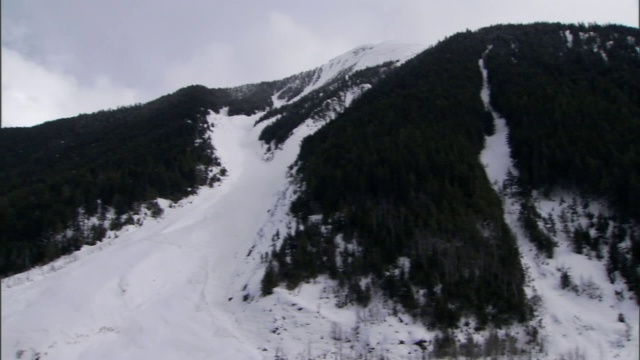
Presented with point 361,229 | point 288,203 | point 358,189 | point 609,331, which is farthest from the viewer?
point 288,203

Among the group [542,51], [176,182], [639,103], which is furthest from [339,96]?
[639,103]

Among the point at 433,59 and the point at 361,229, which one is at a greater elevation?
the point at 433,59

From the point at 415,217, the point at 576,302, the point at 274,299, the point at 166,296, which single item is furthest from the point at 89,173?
the point at 576,302

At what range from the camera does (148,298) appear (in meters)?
24.9

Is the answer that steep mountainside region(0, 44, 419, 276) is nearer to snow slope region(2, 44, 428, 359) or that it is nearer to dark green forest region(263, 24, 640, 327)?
snow slope region(2, 44, 428, 359)

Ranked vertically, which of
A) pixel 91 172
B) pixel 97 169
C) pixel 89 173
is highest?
pixel 97 169

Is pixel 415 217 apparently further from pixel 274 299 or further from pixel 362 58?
pixel 362 58

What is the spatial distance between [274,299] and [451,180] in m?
13.7

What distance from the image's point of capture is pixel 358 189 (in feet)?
101

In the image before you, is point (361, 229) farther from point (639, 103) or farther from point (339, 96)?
point (339, 96)

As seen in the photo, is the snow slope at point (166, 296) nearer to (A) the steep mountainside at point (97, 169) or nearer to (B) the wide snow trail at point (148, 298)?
(B) the wide snow trail at point (148, 298)

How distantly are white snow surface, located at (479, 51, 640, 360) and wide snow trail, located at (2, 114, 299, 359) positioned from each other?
41.6 feet

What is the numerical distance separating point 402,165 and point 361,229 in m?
6.39

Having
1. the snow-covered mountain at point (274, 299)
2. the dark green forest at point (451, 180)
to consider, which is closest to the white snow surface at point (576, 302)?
the snow-covered mountain at point (274, 299)
